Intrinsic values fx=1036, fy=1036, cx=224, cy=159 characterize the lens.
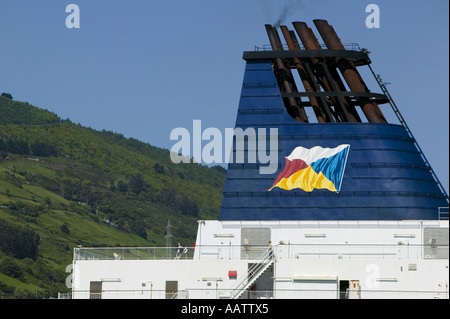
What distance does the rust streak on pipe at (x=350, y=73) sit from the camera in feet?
169

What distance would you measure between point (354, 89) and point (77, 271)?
16326 mm

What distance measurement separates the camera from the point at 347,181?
162 ft

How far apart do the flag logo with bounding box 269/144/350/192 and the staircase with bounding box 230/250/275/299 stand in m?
3.81

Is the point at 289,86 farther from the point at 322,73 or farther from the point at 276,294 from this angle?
the point at 276,294

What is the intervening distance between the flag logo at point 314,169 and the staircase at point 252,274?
12.5ft

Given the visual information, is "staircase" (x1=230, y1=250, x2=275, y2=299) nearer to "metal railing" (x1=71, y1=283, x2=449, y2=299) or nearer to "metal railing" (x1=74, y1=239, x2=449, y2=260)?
"metal railing" (x1=71, y1=283, x2=449, y2=299)

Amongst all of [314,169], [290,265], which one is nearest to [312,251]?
[290,265]

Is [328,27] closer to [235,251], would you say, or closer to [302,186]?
[302,186]

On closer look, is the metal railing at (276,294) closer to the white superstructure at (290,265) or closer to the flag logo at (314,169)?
the white superstructure at (290,265)

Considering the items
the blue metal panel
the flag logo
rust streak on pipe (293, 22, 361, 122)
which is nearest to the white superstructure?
the blue metal panel

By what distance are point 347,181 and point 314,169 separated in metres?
1.72

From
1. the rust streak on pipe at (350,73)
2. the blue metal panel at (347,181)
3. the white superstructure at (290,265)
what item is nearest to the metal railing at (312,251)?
the white superstructure at (290,265)

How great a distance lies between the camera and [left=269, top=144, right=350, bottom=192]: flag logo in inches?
1954
